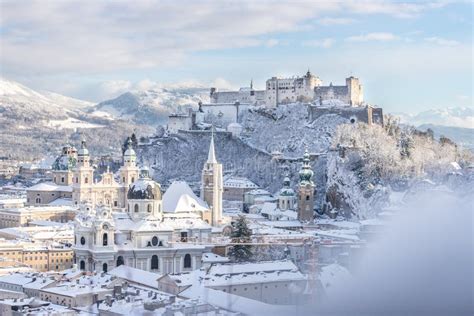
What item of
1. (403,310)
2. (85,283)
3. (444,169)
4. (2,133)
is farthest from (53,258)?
(2,133)

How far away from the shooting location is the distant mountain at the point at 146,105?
117938mm

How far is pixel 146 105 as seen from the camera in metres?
124

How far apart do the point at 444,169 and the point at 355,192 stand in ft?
11.1

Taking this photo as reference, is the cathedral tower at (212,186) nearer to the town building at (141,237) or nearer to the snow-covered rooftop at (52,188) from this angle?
the town building at (141,237)

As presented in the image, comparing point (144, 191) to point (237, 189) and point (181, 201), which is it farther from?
point (237, 189)

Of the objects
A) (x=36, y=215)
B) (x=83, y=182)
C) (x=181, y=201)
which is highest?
(x=83, y=182)

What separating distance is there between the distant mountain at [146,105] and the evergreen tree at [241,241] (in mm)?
83566

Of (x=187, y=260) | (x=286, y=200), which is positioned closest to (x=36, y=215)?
(x=286, y=200)

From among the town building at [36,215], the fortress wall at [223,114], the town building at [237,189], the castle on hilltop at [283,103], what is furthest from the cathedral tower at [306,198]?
the fortress wall at [223,114]

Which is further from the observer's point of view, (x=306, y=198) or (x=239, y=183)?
(x=239, y=183)

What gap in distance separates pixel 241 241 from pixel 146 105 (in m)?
95.4

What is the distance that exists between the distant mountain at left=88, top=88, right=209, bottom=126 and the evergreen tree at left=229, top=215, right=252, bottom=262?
8357 centimetres

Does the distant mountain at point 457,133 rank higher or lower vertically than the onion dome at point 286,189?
higher

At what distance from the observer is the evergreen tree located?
94.5 feet
